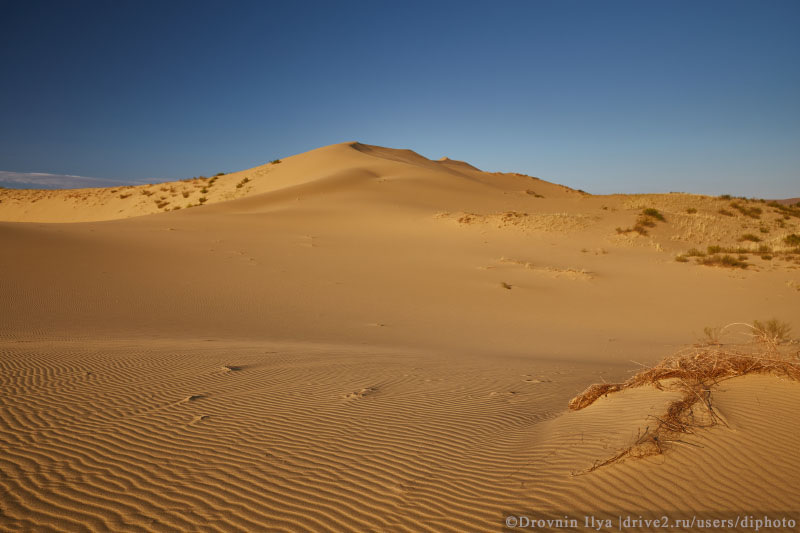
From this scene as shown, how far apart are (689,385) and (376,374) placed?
3.99 m

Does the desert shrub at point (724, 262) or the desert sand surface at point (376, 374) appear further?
the desert shrub at point (724, 262)

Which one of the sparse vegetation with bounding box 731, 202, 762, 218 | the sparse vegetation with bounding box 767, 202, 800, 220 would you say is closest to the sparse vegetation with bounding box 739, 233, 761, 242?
the sparse vegetation with bounding box 731, 202, 762, 218

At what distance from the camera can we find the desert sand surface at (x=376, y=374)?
121 inches

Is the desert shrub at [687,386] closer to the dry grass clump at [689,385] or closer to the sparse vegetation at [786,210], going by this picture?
the dry grass clump at [689,385]

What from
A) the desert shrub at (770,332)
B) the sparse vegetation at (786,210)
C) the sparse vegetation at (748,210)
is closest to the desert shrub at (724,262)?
the desert shrub at (770,332)

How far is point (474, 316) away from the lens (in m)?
12.5

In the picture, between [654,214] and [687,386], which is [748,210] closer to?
[654,214]

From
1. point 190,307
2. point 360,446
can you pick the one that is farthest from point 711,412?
point 190,307

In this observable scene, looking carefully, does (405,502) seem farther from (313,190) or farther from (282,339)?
(313,190)

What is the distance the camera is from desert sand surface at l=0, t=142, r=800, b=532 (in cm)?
308

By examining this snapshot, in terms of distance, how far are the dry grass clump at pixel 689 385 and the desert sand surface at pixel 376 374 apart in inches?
4.1

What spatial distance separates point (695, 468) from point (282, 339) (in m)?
7.80

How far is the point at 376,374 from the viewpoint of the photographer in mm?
6746

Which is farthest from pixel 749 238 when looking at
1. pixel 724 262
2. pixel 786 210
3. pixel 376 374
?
pixel 376 374
